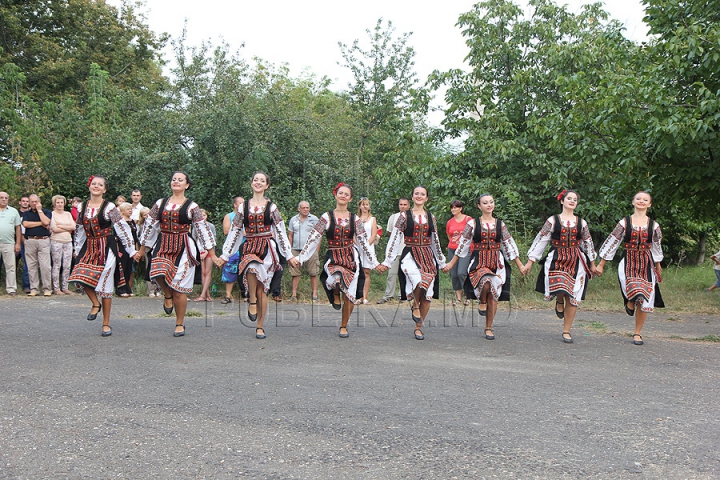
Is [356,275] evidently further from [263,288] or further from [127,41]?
[127,41]

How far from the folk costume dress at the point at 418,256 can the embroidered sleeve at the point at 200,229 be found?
7.30 feet

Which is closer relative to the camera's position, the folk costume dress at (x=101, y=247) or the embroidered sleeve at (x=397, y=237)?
the folk costume dress at (x=101, y=247)

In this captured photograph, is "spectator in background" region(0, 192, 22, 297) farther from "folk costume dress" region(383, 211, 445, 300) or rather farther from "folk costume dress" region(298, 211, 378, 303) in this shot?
"folk costume dress" region(383, 211, 445, 300)

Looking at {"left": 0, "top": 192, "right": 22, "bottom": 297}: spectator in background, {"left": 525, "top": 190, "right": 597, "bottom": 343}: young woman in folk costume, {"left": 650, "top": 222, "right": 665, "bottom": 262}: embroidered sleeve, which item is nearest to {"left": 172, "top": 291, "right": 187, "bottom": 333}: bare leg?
{"left": 525, "top": 190, "right": 597, "bottom": 343}: young woman in folk costume

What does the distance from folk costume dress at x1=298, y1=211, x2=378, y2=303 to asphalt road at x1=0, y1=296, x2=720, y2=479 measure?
0.66 metres

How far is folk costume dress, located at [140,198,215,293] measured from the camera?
8406 mm

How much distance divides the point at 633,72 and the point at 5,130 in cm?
1418

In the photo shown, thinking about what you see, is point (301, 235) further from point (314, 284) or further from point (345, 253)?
point (345, 253)

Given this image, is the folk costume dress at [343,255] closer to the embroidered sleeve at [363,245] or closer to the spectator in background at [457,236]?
the embroidered sleeve at [363,245]

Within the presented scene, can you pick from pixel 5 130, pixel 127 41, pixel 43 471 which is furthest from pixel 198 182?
pixel 127 41

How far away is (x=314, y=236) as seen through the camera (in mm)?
9008

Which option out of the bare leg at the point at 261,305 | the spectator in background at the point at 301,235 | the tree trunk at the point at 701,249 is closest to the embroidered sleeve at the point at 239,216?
the bare leg at the point at 261,305

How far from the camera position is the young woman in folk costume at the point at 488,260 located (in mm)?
8891

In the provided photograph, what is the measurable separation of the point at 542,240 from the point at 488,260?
2.57ft
